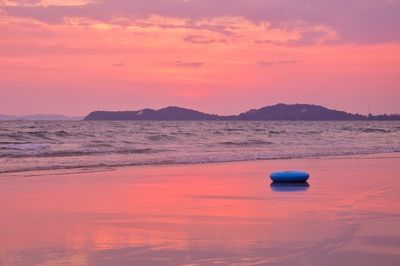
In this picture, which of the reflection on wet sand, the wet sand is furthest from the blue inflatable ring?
the wet sand

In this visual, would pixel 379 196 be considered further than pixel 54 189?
No

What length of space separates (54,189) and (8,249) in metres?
6.63

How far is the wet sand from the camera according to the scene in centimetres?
723

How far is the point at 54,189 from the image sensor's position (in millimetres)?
14133

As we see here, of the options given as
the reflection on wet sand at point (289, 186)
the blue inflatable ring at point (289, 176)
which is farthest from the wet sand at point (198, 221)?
the blue inflatable ring at point (289, 176)

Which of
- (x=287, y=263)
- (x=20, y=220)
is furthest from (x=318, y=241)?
(x=20, y=220)

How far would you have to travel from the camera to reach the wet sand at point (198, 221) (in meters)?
7.23

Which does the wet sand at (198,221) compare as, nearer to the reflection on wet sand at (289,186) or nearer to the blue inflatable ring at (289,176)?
the reflection on wet sand at (289,186)

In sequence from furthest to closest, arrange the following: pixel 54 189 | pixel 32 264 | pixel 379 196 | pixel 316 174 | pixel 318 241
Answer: pixel 316 174, pixel 54 189, pixel 379 196, pixel 318 241, pixel 32 264

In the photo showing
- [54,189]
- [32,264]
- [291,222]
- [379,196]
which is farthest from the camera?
[54,189]

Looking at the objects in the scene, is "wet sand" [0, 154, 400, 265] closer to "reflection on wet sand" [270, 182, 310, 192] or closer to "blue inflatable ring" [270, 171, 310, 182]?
"reflection on wet sand" [270, 182, 310, 192]

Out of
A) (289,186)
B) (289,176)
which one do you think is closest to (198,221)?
(289,186)

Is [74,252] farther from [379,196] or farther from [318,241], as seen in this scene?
[379,196]

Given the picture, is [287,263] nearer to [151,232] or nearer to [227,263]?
[227,263]
